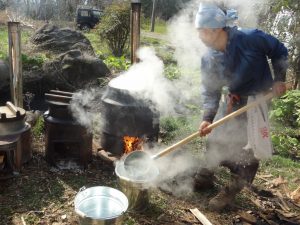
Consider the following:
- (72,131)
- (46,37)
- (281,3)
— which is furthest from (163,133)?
(46,37)

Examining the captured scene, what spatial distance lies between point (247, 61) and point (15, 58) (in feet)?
12.3

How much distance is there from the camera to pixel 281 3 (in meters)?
8.50

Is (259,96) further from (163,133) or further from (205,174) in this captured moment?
(163,133)

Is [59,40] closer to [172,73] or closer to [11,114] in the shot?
[172,73]

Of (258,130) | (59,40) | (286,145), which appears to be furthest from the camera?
(59,40)

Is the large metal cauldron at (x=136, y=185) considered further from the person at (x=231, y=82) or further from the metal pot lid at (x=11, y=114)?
the metal pot lid at (x=11, y=114)

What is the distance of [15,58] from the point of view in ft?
18.2

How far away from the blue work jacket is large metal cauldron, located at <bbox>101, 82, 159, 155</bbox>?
118 centimetres

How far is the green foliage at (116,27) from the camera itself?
1422 centimetres

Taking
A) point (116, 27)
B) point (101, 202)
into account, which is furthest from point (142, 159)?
point (116, 27)

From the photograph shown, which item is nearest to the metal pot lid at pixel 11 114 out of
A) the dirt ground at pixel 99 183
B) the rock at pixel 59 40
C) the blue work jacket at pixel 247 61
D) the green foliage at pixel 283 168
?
the dirt ground at pixel 99 183

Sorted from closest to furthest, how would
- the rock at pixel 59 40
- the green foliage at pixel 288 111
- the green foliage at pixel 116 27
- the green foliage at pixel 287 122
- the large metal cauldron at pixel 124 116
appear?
the large metal cauldron at pixel 124 116 < the green foliage at pixel 287 122 < the green foliage at pixel 288 111 < the rock at pixel 59 40 < the green foliage at pixel 116 27

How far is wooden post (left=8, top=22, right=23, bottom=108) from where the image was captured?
5410mm

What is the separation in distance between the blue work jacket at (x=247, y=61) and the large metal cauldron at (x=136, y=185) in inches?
54.8
